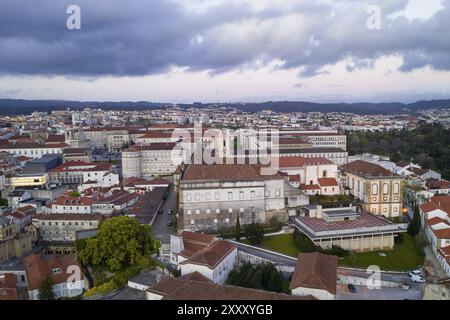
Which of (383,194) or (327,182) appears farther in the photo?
(327,182)

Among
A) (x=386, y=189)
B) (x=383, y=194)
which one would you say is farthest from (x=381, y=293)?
(x=386, y=189)

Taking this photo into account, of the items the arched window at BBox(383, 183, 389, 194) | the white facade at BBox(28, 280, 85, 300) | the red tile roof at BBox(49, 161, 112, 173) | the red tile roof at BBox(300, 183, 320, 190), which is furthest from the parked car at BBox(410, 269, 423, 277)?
the red tile roof at BBox(49, 161, 112, 173)

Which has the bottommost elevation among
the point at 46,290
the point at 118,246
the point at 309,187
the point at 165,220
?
the point at 46,290

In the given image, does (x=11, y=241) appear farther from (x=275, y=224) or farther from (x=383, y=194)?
(x=383, y=194)

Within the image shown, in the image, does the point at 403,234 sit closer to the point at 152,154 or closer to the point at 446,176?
the point at 446,176

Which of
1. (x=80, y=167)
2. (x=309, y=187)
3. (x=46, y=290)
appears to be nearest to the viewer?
(x=46, y=290)

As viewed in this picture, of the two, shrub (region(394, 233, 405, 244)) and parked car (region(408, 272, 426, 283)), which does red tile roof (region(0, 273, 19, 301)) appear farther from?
shrub (region(394, 233, 405, 244))
